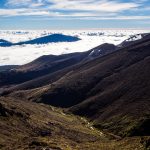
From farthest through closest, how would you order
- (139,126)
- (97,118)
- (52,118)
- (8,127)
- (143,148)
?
(97,118), (52,118), (139,126), (8,127), (143,148)

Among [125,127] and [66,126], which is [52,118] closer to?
[66,126]

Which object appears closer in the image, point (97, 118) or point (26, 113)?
point (26, 113)

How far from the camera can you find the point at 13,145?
102 meters

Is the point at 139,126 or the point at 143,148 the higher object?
the point at 143,148

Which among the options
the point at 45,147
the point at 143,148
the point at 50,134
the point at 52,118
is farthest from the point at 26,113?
the point at 143,148

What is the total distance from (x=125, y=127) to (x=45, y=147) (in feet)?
248

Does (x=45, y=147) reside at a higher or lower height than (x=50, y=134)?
higher

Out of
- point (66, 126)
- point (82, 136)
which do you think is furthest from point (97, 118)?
point (82, 136)

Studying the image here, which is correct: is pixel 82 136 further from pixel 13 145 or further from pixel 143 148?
pixel 143 148

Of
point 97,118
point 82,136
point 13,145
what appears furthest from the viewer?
point 97,118

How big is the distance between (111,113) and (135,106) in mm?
11771

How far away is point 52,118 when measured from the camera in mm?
172375

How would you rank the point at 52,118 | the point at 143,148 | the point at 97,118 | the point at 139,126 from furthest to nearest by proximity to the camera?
the point at 97,118 < the point at 52,118 < the point at 139,126 < the point at 143,148

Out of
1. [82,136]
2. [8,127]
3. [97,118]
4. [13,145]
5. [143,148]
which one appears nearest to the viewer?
[143,148]
